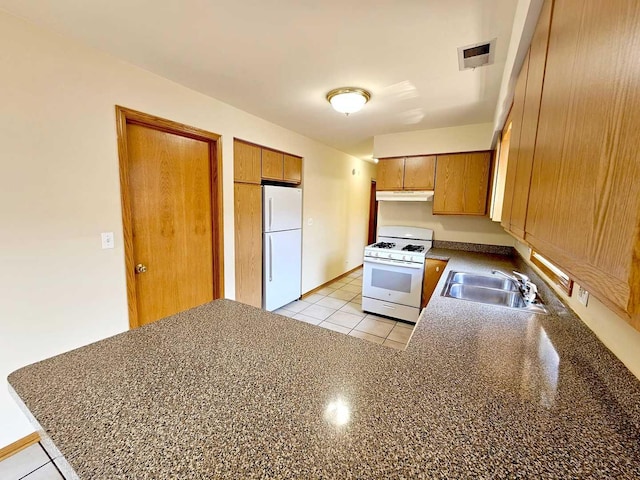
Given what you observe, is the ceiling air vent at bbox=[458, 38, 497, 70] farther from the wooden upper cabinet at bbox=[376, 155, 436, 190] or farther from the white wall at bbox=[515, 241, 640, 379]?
the wooden upper cabinet at bbox=[376, 155, 436, 190]

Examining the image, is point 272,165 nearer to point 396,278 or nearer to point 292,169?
point 292,169

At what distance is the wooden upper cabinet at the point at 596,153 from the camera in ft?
1.34

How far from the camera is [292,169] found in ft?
11.9

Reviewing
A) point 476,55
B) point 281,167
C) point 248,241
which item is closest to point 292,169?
point 281,167

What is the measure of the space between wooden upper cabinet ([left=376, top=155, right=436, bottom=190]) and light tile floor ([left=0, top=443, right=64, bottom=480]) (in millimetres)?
3773

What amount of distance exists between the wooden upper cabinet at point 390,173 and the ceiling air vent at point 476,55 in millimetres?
1712

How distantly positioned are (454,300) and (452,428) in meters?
1.11

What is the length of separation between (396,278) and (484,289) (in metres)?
1.23

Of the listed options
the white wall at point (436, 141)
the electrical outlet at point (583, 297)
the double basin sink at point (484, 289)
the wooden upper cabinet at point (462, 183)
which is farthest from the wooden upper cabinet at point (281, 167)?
the electrical outlet at point (583, 297)

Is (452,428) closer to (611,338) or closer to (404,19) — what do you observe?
(611,338)

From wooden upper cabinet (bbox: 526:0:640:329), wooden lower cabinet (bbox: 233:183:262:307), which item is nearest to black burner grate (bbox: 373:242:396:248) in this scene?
wooden lower cabinet (bbox: 233:183:262:307)

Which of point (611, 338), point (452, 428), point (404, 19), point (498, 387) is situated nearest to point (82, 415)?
point (452, 428)

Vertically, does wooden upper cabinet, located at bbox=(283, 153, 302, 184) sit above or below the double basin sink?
above

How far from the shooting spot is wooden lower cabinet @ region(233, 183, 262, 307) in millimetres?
2922
